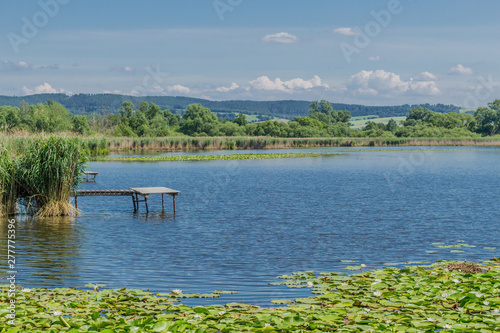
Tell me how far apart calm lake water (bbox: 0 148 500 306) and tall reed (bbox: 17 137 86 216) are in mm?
736

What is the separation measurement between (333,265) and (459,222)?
8337 millimetres

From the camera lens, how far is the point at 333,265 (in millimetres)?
12625

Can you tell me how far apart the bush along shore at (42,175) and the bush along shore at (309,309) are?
9.06m

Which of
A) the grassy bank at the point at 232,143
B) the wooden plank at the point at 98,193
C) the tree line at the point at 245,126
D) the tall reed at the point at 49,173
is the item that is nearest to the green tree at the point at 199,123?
the tree line at the point at 245,126

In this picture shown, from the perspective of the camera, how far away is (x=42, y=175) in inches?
741

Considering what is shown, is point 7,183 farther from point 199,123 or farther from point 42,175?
point 199,123

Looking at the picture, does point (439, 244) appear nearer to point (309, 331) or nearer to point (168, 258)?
point (168, 258)

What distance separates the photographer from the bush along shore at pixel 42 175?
61.5 feet

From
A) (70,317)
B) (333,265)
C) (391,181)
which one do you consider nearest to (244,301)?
(70,317)

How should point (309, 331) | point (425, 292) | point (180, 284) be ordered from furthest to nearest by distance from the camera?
point (180, 284) < point (425, 292) < point (309, 331)

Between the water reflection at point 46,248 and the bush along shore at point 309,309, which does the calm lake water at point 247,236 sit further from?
the bush along shore at point 309,309

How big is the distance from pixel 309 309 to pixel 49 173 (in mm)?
12889

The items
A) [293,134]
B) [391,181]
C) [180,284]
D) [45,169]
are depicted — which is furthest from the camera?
[293,134]

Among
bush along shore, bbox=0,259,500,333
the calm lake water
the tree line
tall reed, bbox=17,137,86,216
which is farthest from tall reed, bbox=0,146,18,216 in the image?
the tree line
